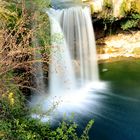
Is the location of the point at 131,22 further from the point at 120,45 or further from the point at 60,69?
the point at 60,69

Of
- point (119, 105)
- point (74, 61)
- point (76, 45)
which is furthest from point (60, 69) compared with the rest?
point (119, 105)

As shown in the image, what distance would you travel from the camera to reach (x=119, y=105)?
9.00m

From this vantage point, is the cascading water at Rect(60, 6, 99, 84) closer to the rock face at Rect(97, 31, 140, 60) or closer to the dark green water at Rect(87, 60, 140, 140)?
the dark green water at Rect(87, 60, 140, 140)

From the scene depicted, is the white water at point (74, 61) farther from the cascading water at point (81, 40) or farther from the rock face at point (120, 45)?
the rock face at point (120, 45)

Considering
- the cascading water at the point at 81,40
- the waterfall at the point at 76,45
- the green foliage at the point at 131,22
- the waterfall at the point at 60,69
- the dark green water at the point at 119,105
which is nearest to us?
the dark green water at the point at 119,105

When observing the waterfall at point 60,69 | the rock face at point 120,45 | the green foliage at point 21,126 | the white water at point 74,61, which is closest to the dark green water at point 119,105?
the white water at point 74,61

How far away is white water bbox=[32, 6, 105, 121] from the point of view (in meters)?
9.56

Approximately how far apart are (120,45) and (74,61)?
235 centimetres

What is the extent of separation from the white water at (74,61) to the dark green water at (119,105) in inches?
15.8

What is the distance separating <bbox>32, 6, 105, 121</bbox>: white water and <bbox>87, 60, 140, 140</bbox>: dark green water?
0.40 meters

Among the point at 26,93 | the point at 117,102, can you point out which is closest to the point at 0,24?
the point at 26,93

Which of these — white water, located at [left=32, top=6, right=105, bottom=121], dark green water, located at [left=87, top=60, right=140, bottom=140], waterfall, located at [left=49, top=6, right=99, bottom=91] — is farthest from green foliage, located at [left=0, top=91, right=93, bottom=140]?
waterfall, located at [left=49, top=6, right=99, bottom=91]

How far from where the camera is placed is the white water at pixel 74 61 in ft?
31.4

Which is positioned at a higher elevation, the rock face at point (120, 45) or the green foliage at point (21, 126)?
the rock face at point (120, 45)
